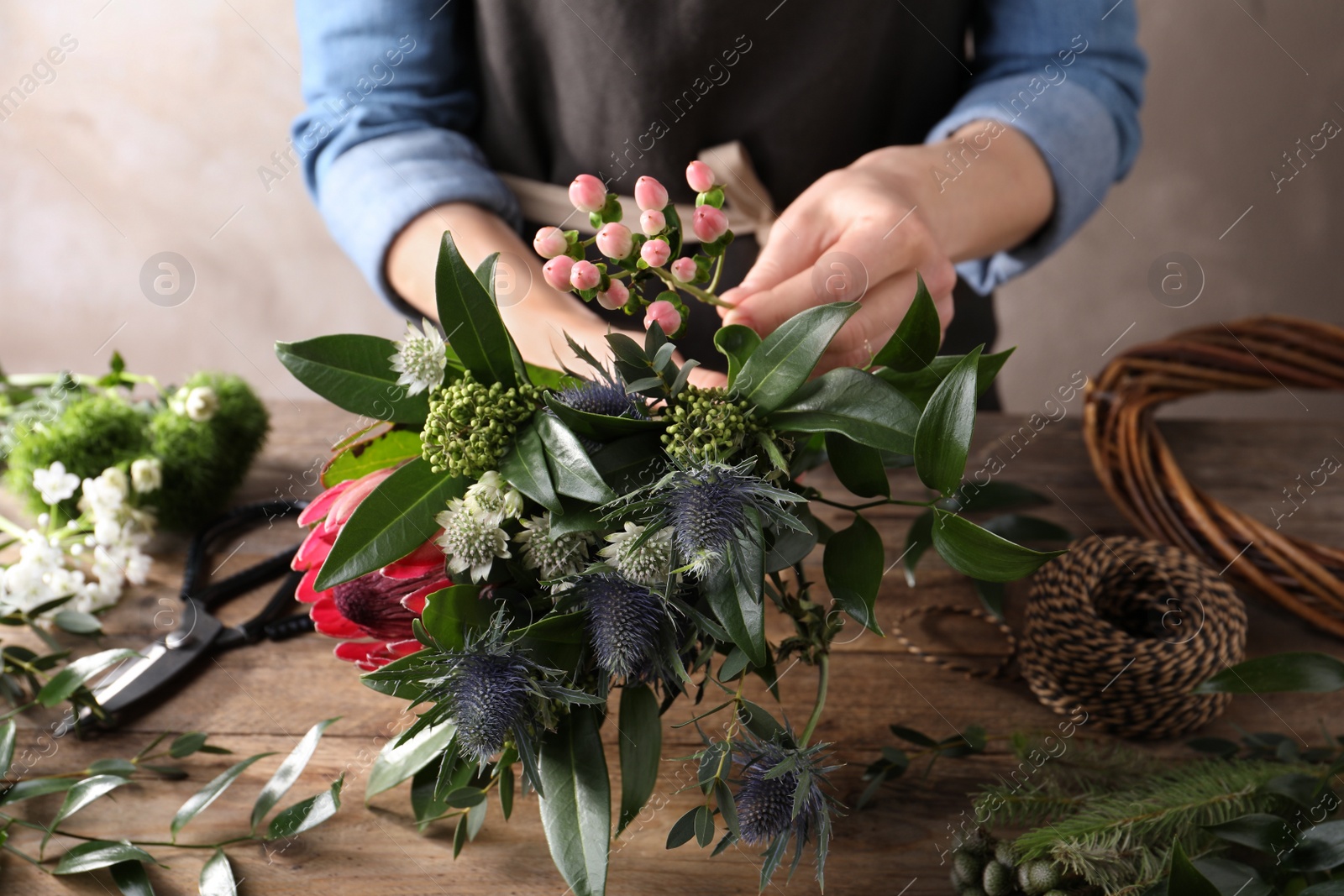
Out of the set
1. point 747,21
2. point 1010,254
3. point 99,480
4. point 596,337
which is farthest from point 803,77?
point 99,480

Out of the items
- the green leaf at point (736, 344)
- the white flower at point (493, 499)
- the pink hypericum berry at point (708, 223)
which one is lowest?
the green leaf at point (736, 344)

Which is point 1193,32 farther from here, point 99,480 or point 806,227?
point 99,480

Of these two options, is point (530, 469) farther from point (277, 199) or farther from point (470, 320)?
point (277, 199)

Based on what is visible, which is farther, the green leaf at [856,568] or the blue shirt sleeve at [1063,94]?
the blue shirt sleeve at [1063,94]

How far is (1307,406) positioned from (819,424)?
5.17 feet

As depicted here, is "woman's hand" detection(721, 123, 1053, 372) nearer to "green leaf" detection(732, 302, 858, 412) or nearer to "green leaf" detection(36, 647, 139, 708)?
"green leaf" detection(732, 302, 858, 412)

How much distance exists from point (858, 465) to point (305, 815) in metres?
0.30

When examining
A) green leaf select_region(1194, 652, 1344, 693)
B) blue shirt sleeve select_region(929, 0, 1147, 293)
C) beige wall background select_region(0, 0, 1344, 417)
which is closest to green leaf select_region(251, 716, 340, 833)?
green leaf select_region(1194, 652, 1344, 693)

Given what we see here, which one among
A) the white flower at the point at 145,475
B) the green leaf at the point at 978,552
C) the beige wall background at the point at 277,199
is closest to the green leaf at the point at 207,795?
the white flower at the point at 145,475

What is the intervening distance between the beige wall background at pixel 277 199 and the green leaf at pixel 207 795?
3.31 ft

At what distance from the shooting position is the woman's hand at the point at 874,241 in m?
0.42

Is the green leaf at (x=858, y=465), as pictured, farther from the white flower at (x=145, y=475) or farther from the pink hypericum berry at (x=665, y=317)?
the white flower at (x=145, y=475)

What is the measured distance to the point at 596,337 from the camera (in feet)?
1.66

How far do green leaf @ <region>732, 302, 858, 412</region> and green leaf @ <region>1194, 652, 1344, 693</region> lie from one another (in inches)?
10.6
